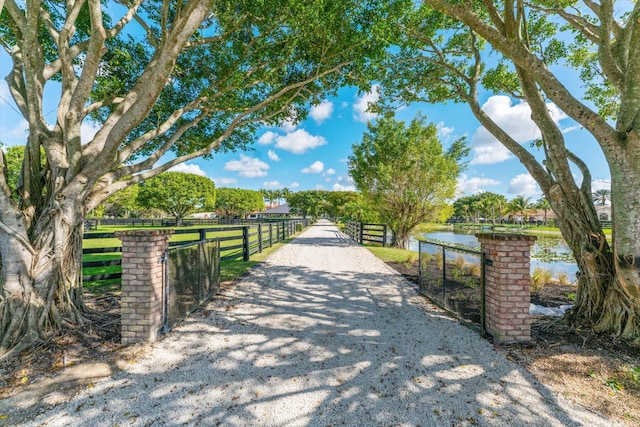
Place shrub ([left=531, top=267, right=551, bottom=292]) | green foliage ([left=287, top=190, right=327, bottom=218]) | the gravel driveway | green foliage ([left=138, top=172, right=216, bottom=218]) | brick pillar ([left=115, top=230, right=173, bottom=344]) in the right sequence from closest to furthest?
1. the gravel driveway
2. brick pillar ([left=115, top=230, right=173, bottom=344])
3. shrub ([left=531, top=267, right=551, bottom=292])
4. green foliage ([left=138, top=172, right=216, bottom=218])
5. green foliage ([left=287, top=190, right=327, bottom=218])

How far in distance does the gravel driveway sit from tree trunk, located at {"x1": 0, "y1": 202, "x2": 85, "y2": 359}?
4.51ft

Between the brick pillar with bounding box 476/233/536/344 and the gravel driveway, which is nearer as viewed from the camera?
the gravel driveway

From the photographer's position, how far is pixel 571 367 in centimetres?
260

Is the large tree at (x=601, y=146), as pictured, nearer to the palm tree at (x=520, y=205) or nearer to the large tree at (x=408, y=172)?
the large tree at (x=408, y=172)

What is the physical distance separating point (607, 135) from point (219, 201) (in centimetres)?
5546

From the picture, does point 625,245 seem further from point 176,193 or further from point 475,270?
point 176,193

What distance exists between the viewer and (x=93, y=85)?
423 cm

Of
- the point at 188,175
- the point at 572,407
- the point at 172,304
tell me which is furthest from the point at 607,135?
the point at 188,175

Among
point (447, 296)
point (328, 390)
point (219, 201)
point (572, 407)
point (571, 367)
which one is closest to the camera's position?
point (572, 407)

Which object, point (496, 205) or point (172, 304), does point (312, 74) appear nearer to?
point (172, 304)

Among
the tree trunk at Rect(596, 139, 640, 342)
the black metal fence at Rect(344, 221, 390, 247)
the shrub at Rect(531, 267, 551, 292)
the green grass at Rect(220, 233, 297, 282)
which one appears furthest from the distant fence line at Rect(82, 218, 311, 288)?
the shrub at Rect(531, 267, 551, 292)

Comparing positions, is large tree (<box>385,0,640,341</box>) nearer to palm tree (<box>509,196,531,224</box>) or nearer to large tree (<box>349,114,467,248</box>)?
large tree (<box>349,114,467,248</box>)

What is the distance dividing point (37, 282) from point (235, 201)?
53.0m

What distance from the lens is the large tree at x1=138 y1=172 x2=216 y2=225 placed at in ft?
111
